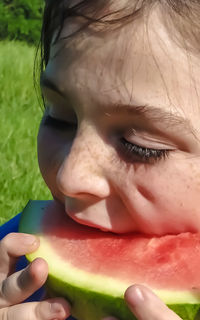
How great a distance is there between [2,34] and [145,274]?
1372cm

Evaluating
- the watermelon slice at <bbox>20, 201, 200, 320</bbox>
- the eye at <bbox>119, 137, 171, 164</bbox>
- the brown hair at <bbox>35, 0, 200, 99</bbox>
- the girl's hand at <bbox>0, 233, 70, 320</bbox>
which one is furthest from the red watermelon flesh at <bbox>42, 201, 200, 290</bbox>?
the brown hair at <bbox>35, 0, 200, 99</bbox>

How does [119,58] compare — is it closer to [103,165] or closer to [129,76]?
[129,76]

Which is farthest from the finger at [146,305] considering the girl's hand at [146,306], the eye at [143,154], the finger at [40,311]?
the eye at [143,154]

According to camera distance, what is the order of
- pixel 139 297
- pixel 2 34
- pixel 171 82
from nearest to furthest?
pixel 139 297 < pixel 171 82 < pixel 2 34

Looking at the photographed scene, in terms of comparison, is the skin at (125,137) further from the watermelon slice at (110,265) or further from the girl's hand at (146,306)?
the girl's hand at (146,306)

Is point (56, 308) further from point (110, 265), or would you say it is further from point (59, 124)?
point (59, 124)

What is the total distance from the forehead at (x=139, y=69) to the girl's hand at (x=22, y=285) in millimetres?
399

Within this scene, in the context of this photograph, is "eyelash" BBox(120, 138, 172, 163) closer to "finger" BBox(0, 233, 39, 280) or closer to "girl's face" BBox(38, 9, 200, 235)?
"girl's face" BBox(38, 9, 200, 235)

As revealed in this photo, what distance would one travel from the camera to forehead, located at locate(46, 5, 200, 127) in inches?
52.3

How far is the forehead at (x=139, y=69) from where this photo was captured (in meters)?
1.33

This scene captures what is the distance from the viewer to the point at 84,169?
4.50 feet

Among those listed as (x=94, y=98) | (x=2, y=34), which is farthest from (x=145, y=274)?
(x=2, y=34)

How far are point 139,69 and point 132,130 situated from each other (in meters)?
0.14

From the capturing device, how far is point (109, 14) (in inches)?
54.3
